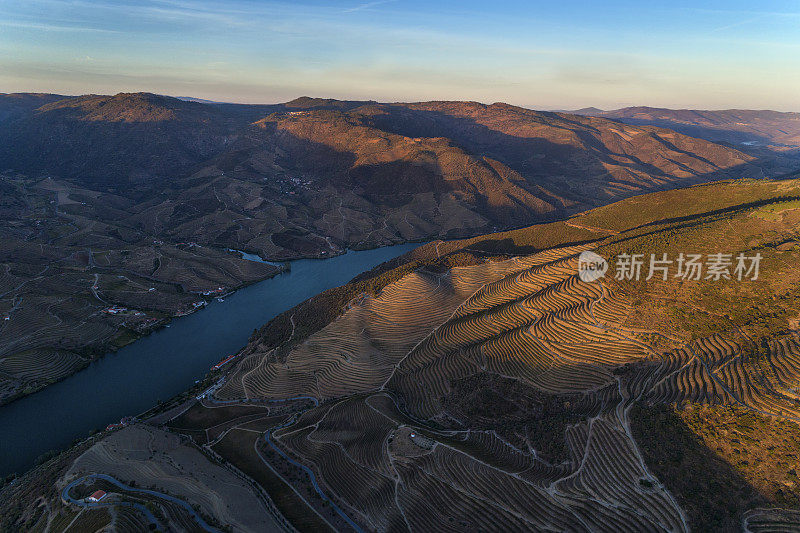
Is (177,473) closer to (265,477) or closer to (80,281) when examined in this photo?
(265,477)

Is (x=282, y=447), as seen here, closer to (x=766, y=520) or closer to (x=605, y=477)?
(x=605, y=477)

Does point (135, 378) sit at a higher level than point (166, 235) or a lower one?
lower

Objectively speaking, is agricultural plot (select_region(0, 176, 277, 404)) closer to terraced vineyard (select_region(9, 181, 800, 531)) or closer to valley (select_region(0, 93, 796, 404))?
valley (select_region(0, 93, 796, 404))

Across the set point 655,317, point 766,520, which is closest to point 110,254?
point 655,317

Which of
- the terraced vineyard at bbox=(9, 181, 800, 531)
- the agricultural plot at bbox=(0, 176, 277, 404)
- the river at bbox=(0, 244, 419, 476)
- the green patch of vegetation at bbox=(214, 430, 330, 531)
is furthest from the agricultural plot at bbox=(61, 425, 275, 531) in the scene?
the agricultural plot at bbox=(0, 176, 277, 404)

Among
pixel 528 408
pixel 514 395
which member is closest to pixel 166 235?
pixel 514 395

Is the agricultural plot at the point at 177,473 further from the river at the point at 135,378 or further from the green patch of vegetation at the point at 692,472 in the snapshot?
the green patch of vegetation at the point at 692,472

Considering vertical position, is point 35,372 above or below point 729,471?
below

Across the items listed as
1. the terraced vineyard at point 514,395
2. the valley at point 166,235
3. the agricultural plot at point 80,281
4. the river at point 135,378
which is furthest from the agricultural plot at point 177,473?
the agricultural plot at point 80,281
